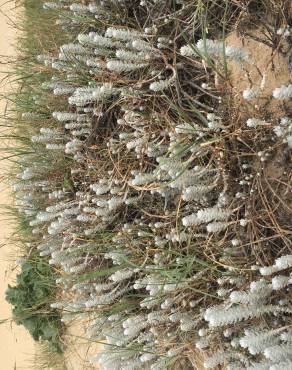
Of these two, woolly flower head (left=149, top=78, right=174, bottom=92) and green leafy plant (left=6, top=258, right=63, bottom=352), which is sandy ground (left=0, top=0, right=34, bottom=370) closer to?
green leafy plant (left=6, top=258, right=63, bottom=352)

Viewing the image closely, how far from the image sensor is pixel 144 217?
1.91m

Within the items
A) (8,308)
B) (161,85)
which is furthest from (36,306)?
(161,85)

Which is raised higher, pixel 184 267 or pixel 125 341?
pixel 184 267

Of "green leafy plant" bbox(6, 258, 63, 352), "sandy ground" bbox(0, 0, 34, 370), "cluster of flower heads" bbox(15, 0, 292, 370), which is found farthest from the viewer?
"sandy ground" bbox(0, 0, 34, 370)

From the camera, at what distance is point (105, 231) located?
202cm

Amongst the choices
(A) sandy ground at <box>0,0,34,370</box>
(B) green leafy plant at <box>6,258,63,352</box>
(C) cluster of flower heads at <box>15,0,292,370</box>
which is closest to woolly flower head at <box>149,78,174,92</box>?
(C) cluster of flower heads at <box>15,0,292,370</box>

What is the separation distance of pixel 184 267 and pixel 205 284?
10 cm

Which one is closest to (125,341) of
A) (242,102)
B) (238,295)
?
(238,295)

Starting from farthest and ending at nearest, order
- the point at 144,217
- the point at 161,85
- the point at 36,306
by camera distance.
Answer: the point at 36,306 → the point at 144,217 → the point at 161,85

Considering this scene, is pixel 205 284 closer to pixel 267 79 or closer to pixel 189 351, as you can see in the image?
pixel 189 351

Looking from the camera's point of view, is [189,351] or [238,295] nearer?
[238,295]

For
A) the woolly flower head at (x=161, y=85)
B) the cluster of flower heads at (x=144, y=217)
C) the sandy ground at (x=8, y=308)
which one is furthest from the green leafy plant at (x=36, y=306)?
the woolly flower head at (x=161, y=85)

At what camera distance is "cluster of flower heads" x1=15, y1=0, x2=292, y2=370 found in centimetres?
150

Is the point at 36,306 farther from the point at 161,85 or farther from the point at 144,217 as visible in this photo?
the point at 161,85
